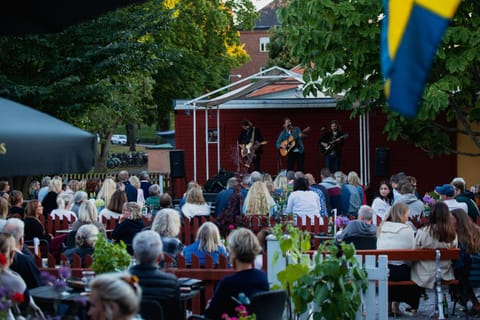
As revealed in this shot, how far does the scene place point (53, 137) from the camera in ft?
20.7

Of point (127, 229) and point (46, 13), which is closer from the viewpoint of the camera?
point (46, 13)

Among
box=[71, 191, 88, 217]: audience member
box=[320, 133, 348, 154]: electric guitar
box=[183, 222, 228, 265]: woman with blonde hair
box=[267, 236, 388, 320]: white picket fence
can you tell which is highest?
box=[320, 133, 348, 154]: electric guitar

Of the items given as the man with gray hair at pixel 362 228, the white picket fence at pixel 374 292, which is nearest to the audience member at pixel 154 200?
the man with gray hair at pixel 362 228

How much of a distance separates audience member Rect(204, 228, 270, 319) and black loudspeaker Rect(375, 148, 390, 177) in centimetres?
1762

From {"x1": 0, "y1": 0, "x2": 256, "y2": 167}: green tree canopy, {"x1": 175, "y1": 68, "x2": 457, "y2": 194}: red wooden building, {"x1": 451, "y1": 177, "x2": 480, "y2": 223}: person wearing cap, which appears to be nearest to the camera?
{"x1": 451, "y1": 177, "x2": 480, "y2": 223}: person wearing cap

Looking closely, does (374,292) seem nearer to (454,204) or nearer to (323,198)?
(454,204)

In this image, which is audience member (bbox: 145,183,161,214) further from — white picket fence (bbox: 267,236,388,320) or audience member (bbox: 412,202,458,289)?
white picket fence (bbox: 267,236,388,320)

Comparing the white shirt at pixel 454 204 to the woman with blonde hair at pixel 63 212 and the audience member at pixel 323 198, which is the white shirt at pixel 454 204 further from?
the woman with blonde hair at pixel 63 212

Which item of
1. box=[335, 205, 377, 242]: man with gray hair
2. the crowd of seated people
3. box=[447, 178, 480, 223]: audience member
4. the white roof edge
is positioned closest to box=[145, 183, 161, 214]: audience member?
the crowd of seated people

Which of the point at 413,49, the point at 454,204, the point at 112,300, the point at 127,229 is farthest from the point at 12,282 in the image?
the point at 454,204

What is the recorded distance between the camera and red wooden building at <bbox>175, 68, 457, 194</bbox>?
2692 centimetres

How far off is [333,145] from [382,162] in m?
1.35

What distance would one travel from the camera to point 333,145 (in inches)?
965

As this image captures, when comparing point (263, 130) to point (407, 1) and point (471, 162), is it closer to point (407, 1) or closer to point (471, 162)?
point (471, 162)
